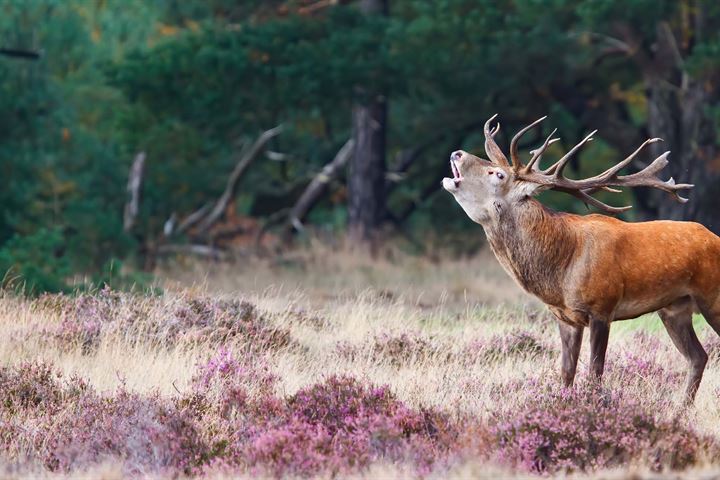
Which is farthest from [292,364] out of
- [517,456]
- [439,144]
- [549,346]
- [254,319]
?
[439,144]

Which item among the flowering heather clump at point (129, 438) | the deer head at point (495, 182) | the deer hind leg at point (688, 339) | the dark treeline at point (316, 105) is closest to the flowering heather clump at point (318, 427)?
the flowering heather clump at point (129, 438)

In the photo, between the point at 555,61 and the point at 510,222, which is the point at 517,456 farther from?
the point at 555,61

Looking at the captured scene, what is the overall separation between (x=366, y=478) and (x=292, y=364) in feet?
12.6

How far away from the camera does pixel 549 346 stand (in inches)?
439

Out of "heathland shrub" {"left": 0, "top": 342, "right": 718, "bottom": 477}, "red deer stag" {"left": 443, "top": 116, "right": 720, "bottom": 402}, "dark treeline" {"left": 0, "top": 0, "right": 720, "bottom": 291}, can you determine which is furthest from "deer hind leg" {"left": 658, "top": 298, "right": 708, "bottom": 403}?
"dark treeline" {"left": 0, "top": 0, "right": 720, "bottom": 291}

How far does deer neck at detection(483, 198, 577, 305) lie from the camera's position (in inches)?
334

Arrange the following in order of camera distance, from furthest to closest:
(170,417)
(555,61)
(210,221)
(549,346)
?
(210,221) < (555,61) < (549,346) < (170,417)

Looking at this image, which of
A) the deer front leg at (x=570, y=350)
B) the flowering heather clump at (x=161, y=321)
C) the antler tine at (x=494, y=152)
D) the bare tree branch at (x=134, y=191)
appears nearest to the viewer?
the deer front leg at (x=570, y=350)

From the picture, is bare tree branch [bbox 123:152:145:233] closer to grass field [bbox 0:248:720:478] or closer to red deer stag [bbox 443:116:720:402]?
grass field [bbox 0:248:720:478]

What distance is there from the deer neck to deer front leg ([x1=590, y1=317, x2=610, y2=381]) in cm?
30

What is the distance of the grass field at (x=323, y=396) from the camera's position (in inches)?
275

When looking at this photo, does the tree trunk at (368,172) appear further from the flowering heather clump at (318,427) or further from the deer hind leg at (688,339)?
the flowering heather clump at (318,427)

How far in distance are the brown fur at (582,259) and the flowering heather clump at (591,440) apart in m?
1.10

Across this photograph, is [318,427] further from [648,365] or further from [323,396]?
[648,365]
